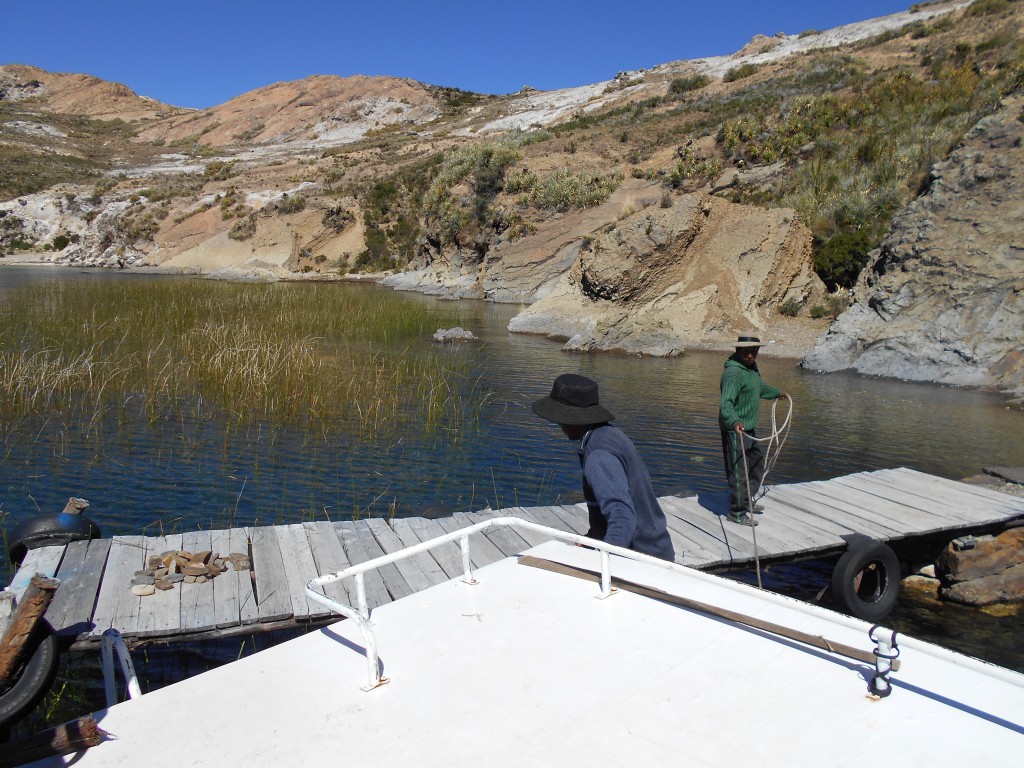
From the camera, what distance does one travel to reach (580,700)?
3236 mm

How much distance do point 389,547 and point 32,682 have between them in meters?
3.35

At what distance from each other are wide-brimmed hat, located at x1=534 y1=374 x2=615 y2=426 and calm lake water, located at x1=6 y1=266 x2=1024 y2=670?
3908 mm

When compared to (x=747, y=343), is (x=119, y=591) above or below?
below

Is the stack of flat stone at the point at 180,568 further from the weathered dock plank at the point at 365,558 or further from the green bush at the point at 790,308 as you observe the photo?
the green bush at the point at 790,308

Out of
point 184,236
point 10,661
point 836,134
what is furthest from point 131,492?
point 184,236

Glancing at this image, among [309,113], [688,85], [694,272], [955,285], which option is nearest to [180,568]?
[955,285]

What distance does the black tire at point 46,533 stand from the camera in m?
6.28

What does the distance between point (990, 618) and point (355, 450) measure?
7.15m

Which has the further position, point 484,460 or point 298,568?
point 484,460

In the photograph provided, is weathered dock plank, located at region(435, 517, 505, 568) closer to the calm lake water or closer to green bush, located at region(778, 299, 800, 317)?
the calm lake water

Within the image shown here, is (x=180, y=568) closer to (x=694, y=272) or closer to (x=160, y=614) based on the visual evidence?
(x=160, y=614)

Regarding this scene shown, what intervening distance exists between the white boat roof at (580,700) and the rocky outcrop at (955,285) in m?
13.5

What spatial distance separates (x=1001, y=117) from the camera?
18.6 metres

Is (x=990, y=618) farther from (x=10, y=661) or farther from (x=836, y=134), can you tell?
(x=836, y=134)
